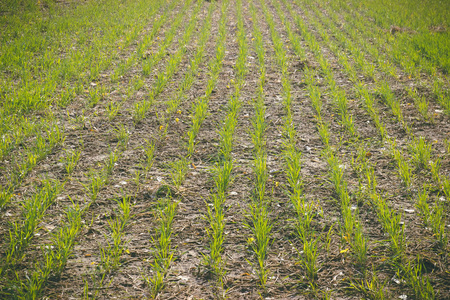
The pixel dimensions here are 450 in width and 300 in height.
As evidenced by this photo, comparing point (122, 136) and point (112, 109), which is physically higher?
point (112, 109)

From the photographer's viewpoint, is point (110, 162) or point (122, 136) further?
point (122, 136)

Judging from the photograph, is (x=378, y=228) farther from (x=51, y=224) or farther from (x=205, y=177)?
(x=51, y=224)

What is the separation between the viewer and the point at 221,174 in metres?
3.16

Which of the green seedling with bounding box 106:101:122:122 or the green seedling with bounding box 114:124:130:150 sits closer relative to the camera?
the green seedling with bounding box 114:124:130:150

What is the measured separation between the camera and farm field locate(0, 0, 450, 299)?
2.25 m

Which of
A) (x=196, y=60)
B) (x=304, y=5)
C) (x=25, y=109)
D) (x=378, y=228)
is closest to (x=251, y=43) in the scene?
(x=196, y=60)

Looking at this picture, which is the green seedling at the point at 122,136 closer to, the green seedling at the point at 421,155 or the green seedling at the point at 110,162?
the green seedling at the point at 110,162

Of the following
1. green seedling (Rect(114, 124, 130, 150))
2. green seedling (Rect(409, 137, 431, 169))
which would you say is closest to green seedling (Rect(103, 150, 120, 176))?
green seedling (Rect(114, 124, 130, 150))

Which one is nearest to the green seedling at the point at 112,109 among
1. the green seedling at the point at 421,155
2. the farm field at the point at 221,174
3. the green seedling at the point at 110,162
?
the farm field at the point at 221,174

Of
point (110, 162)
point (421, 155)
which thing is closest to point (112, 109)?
point (110, 162)

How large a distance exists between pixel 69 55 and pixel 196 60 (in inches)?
101

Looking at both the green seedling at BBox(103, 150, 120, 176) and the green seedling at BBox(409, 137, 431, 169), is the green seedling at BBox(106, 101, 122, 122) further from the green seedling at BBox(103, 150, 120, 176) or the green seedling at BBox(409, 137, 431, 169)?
the green seedling at BBox(409, 137, 431, 169)

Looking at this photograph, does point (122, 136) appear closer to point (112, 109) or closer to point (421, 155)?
point (112, 109)

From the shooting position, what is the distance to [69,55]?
21.4 ft
